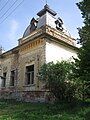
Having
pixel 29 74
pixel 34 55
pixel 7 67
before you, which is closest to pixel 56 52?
pixel 34 55

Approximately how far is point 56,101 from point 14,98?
682cm

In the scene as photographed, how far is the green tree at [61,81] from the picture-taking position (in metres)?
16.2

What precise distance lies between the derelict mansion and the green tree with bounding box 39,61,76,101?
2.34 meters

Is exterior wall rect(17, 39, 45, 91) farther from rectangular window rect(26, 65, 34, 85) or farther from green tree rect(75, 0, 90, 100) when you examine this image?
green tree rect(75, 0, 90, 100)

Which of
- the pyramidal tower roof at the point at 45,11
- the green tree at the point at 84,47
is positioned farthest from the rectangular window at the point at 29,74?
the green tree at the point at 84,47

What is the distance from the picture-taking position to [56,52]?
822 inches

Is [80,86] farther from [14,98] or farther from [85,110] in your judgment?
[14,98]

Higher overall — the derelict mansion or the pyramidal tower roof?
the pyramidal tower roof

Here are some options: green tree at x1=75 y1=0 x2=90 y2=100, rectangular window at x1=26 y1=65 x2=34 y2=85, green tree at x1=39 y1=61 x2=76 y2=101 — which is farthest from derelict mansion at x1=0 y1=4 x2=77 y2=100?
green tree at x1=75 y1=0 x2=90 y2=100

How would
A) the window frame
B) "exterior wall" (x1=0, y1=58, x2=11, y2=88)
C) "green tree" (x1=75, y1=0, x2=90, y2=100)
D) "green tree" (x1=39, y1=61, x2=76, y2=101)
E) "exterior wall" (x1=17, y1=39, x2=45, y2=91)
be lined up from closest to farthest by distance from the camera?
"green tree" (x1=75, y1=0, x2=90, y2=100) < "green tree" (x1=39, y1=61, x2=76, y2=101) < "exterior wall" (x1=17, y1=39, x2=45, y2=91) < the window frame < "exterior wall" (x1=0, y1=58, x2=11, y2=88)

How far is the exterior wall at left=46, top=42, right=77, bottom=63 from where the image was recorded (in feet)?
65.7

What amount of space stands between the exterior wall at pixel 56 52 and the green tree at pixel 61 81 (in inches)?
122

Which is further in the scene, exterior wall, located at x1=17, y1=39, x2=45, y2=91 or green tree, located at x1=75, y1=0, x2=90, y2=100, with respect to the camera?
exterior wall, located at x1=17, y1=39, x2=45, y2=91

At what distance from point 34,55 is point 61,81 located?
5.81 metres
